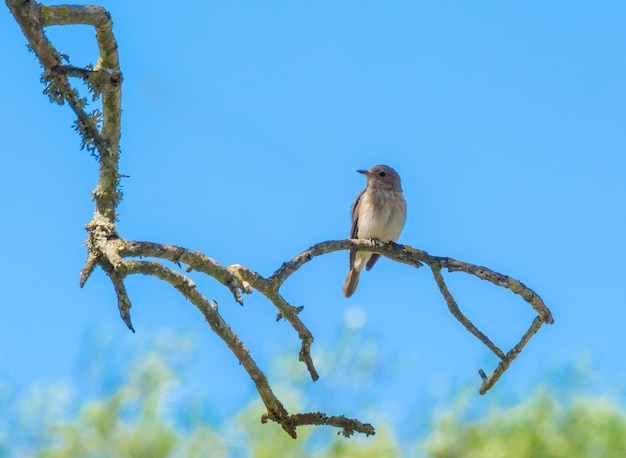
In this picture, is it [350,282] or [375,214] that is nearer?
[375,214]

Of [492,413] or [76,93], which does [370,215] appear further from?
[76,93]

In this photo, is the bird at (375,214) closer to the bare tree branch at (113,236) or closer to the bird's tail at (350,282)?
the bird's tail at (350,282)

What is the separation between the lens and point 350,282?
34.0 ft

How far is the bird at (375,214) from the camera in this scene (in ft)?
32.3

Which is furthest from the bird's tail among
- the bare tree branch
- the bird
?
the bare tree branch

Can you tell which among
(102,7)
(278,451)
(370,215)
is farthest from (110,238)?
(278,451)

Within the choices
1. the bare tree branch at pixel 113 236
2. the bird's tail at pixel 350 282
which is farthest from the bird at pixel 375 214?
the bare tree branch at pixel 113 236

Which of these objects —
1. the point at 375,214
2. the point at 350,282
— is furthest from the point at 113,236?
the point at 350,282

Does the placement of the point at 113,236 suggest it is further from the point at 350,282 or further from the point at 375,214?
the point at 350,282

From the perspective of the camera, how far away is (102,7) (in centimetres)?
452

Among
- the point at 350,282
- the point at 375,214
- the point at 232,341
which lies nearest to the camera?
the point at 232,341

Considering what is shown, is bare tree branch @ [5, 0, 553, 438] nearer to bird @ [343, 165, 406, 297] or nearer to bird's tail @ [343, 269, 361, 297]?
bird @ [343, 165, 406, 297]

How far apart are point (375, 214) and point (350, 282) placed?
887 mm

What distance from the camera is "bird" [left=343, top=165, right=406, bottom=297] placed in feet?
32.3
